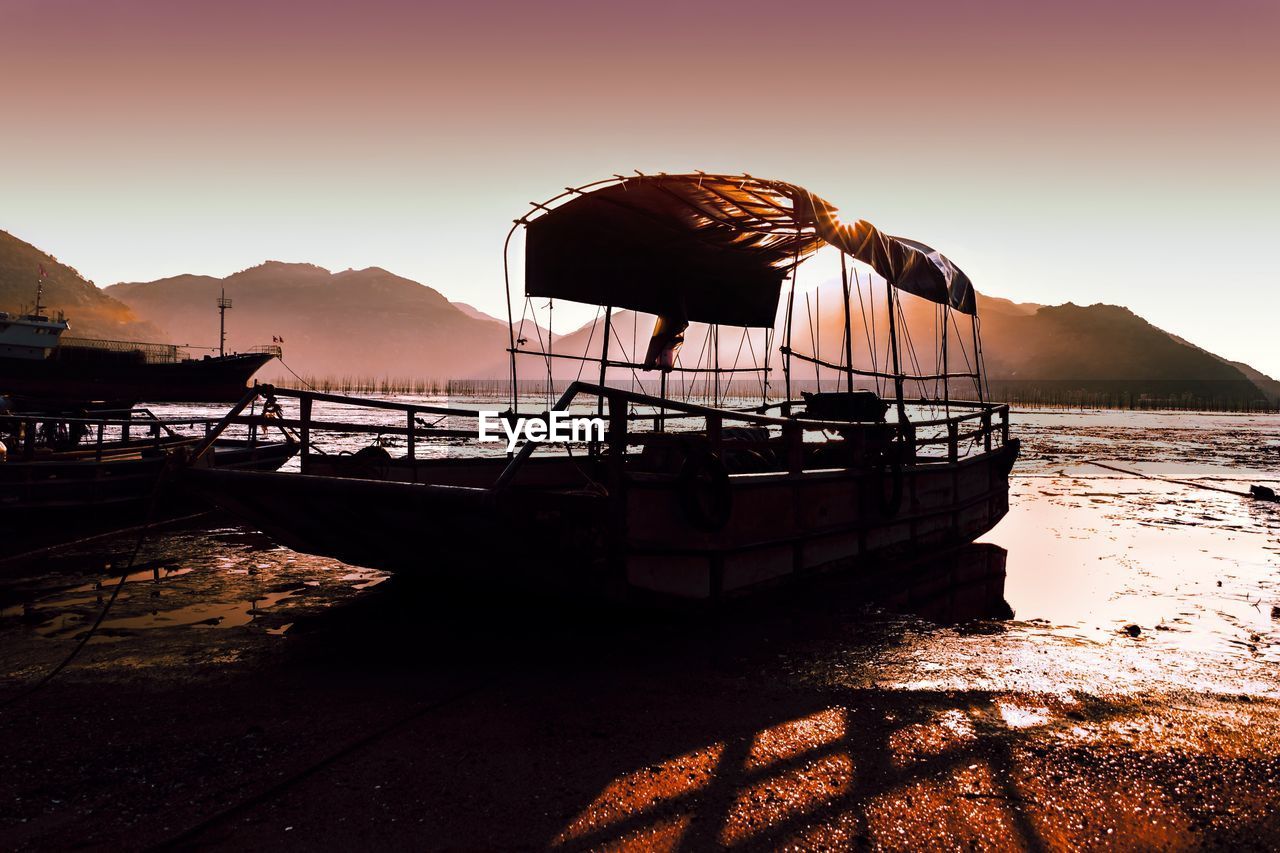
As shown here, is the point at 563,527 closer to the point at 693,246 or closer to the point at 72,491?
the point at 693,246

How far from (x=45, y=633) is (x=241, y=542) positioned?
456cm

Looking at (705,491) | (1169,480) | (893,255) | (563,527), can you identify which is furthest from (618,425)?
(1169,480)

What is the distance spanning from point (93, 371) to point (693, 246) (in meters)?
53.0

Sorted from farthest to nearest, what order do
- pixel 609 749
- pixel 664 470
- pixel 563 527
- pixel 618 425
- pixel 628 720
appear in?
pixel 664 470 < pixel 618 425 < pixel 563 527 < pixel 628 720 < pixel 609 749

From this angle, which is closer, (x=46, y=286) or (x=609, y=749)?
(x=609, y=749)

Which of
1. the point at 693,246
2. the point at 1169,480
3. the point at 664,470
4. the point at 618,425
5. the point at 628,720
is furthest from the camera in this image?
the point at 1169,480

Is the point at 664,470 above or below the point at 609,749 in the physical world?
above

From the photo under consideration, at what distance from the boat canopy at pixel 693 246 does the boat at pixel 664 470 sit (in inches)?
1.3

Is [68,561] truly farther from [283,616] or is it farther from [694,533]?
[694,533]

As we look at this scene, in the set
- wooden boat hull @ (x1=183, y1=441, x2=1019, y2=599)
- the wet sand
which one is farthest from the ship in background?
the wet sand

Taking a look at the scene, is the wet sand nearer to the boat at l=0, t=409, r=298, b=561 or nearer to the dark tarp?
the boat at l=0, t=409, r=298, b=561

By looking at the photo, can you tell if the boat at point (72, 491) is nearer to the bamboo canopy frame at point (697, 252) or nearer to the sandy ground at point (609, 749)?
the bamboo canopy frame at point (697, 252)

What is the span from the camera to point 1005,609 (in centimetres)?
815

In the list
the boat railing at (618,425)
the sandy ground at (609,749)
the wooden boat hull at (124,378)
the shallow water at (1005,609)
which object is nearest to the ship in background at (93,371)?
the wooden boat hull at (124,378)
